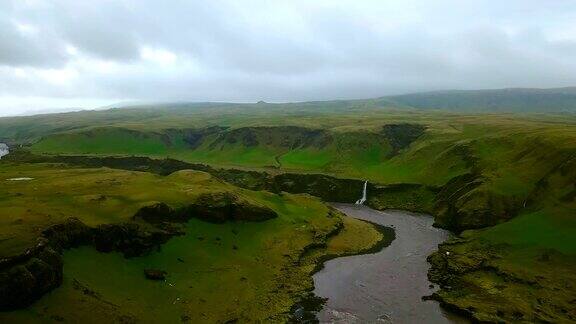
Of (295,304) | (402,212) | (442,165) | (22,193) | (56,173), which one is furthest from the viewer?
(442,165)

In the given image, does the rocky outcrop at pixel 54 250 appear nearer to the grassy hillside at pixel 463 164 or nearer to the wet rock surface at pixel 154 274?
the wet rock surface at pixel 154 274

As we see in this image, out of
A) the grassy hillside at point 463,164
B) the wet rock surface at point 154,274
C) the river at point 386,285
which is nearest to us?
the river at point 386,285

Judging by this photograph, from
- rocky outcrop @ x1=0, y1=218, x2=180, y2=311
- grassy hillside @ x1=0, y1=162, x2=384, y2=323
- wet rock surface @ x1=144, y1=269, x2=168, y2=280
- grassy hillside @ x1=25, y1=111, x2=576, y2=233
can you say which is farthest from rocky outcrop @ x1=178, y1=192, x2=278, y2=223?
grassy hillside @ x1=25, y1=111, x2=576, y2=233

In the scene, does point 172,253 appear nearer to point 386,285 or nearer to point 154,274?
point 154,274

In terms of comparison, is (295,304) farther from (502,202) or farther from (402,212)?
(402,212)

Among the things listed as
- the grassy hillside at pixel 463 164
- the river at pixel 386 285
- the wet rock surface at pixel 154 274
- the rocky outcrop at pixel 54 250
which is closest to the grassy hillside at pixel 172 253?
the wet rock surface at pixel 154 274

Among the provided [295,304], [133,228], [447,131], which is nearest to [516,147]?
[447,131]

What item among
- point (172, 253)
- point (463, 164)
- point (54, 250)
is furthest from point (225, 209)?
point (463, 164)

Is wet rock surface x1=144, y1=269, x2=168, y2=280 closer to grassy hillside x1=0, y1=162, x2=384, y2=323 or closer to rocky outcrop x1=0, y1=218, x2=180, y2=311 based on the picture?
grassy hillside x1=0, y1=162, x2=384, y2=323
